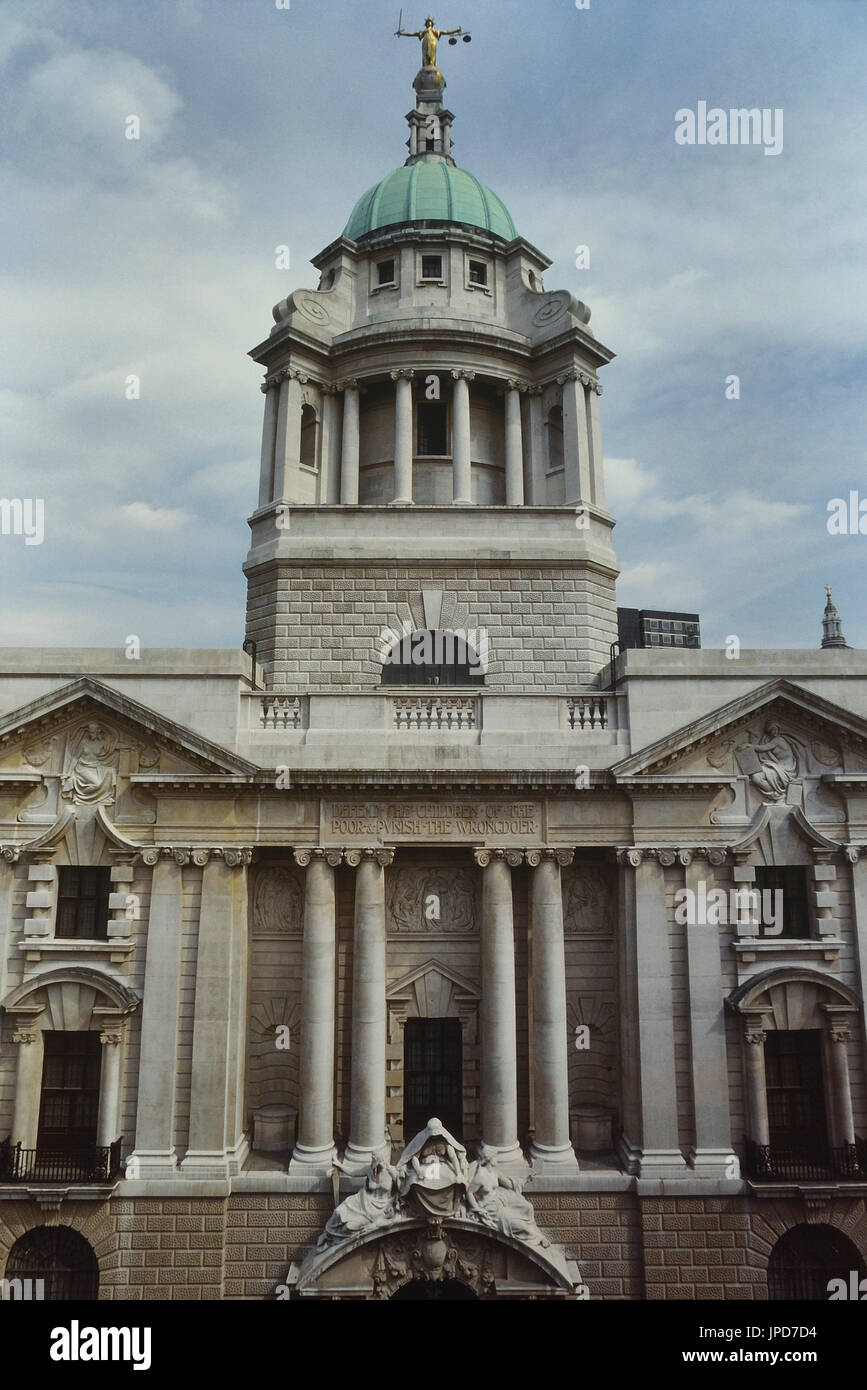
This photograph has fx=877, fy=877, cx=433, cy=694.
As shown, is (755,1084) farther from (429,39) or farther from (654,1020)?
(429,39)

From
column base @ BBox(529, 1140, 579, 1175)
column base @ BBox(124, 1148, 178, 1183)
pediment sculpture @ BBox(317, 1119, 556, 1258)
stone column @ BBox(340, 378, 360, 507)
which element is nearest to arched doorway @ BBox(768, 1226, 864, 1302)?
column base @ BBox(529, 1140, 579, 1175)

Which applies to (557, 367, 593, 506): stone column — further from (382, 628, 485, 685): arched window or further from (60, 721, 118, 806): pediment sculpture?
(60, 721, 118, 806): pediment sculpture

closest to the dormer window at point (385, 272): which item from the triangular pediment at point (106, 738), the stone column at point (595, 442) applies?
the stone column at point (595, 442)

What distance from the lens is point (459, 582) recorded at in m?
25.0

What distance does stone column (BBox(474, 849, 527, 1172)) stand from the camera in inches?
757

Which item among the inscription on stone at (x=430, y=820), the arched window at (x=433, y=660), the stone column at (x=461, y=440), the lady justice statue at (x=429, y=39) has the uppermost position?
the lady justice statue at (x=429, y=39)

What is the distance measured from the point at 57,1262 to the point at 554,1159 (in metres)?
10.8

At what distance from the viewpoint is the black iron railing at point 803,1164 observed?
18.5m

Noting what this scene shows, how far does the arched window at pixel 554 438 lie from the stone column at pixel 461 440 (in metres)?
2.82

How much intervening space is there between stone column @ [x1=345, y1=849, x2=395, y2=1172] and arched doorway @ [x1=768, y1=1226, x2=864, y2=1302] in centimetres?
870

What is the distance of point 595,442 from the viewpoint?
94.6ft

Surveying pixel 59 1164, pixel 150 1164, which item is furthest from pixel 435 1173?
pixel 59 1164

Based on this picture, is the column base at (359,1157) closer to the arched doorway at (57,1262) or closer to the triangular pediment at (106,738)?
the arched doorway at (57,1262)

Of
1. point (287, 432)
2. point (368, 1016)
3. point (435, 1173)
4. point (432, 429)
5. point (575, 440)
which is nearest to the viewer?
point (435, 1173)
